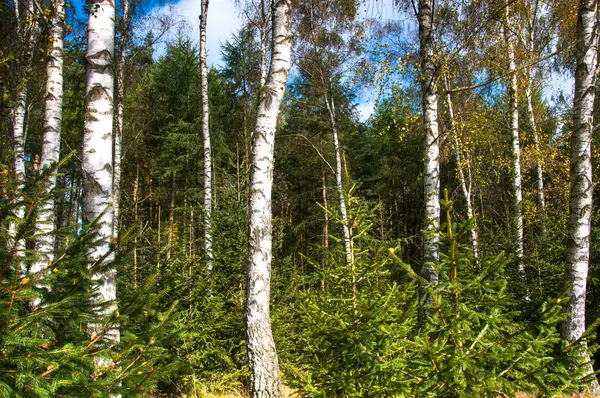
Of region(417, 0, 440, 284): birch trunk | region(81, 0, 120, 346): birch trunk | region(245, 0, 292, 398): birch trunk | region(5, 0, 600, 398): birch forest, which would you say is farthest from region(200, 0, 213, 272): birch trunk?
region(81, 0, 120, 346): birch trunk

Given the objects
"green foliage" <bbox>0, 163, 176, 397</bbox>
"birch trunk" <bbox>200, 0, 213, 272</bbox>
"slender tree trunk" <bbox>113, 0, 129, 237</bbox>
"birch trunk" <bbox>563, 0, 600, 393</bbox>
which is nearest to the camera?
"green foliage" <bbox>0, 163, 176, 397</bbox>

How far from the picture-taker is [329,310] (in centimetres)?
361

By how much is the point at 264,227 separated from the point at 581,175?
4198 mm

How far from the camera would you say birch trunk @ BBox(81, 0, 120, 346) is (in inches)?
125

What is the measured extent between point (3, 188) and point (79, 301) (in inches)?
29.0

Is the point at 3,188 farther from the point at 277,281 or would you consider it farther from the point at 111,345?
the point at 277,281

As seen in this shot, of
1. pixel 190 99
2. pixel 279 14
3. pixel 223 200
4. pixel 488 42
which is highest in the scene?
pixel 190 99

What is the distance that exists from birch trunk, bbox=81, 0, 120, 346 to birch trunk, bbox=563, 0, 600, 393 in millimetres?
5255

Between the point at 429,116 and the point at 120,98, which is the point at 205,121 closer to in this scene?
the point at 120,98

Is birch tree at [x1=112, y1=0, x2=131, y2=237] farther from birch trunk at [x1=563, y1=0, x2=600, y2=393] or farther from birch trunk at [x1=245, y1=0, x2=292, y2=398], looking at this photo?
birch trunk at [x1=563, y1=0, x2=600, y2=393]

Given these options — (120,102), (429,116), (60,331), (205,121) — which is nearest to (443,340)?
(60,331)

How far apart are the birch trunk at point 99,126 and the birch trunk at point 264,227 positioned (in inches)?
50.4

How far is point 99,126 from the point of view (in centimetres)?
331

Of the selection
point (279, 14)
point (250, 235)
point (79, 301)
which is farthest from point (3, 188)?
point (279, 14)
